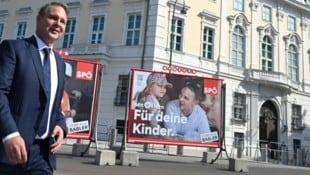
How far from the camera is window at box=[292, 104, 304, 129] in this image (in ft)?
110

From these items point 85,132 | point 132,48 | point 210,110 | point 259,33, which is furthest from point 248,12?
point 85,132

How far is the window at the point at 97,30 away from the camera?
2912cm

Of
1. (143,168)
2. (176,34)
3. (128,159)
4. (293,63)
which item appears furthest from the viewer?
(293,63)

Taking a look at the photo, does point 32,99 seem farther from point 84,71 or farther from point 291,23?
point 291,23

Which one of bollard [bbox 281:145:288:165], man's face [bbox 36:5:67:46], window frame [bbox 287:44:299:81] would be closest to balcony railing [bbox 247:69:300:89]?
window frame [bbox 287:44:299:81]

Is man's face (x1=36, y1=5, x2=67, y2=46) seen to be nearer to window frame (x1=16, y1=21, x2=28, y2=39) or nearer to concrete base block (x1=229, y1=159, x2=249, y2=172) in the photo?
concrete base block (x1=229, y1=159, x2=249, y2=172)

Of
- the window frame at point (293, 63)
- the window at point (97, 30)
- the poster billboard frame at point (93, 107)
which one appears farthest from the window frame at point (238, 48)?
the poster billboard frame at point (93, 107)

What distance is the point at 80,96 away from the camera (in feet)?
49.4

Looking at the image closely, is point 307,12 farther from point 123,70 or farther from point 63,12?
point 63,12

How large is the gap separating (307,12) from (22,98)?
39.4 meters

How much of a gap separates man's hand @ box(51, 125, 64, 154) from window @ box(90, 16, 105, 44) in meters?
26.5

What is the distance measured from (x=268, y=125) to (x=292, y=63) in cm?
739

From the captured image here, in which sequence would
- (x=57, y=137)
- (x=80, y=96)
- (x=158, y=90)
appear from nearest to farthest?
(x=57, y=137) < (x=80, y=96) < (x=158, y=90)

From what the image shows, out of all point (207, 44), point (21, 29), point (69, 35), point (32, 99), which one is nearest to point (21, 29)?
point (21, 29)
